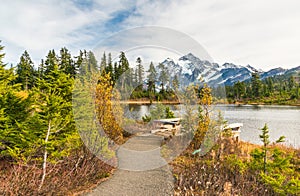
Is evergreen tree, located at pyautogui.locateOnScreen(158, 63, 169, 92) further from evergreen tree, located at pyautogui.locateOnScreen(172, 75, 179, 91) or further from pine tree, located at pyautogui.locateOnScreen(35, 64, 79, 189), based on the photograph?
pine tree, located at pyautogui.locateOnScreen(35, 64, 79, 189)

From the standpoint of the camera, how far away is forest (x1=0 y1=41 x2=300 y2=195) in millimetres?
3645

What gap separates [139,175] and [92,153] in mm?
1217

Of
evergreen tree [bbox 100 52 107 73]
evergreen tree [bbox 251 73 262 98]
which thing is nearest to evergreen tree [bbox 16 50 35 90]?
evergreen tree [bbox 100 52 107 73]

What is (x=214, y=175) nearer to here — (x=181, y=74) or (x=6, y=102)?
(x=181, y=74)

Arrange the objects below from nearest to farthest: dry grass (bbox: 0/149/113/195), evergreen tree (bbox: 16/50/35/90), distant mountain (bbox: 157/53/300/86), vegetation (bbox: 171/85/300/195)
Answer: dry grass (bbox: 0/149/113/195) → vegetation (bbox: 171/85/300/195) → distant mountain (bbox: 157/53/300/86) → evergreen tree (bbox: 16/50/35/90)

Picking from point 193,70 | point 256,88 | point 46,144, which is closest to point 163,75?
point 193,70

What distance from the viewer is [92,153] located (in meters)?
5.07

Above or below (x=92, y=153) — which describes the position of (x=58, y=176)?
below

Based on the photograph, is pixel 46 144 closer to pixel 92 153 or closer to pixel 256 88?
pixel 92 153

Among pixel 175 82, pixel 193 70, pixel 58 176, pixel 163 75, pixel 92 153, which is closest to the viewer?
pixel 58 176

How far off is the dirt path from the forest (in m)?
0.24

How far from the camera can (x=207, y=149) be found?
612 centimetres

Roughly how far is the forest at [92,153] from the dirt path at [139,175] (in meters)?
0.24

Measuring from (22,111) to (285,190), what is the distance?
17.8ft
